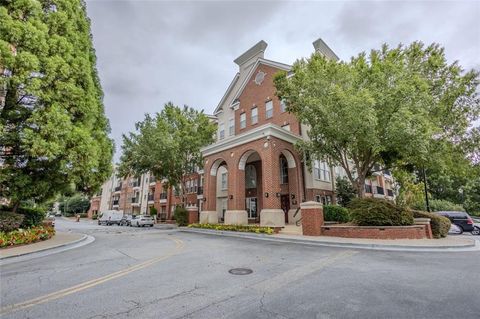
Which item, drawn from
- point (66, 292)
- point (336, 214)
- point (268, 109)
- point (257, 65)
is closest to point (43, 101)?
point (66, 292)

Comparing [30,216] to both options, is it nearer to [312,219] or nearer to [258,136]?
[258,136]

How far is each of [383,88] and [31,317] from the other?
55.4ft

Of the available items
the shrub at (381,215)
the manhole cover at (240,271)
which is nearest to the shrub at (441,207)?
the shrub at (381,215)

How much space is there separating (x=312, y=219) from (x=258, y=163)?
1283cm

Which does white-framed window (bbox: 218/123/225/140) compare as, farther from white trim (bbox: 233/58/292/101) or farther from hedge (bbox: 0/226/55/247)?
hedge (bbox: 0/226/55/247)

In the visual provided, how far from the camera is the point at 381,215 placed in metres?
12.2

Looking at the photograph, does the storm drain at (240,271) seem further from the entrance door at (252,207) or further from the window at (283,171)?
the entrance door at (252,207)

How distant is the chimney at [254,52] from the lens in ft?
92.0

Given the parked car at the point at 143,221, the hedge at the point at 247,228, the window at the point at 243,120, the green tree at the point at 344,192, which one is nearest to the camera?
the hedge at the point at 247,228

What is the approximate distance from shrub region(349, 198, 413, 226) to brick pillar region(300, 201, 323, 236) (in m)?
1.88

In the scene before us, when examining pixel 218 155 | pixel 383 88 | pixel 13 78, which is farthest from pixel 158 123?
pixel 383 88

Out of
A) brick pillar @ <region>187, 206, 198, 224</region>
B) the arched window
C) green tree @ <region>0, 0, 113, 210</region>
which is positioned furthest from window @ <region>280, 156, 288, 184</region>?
green tree @ <region>0, 0, 113, 210</region>

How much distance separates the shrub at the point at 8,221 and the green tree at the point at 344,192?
78.8 feet

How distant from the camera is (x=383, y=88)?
1421 centimetres
